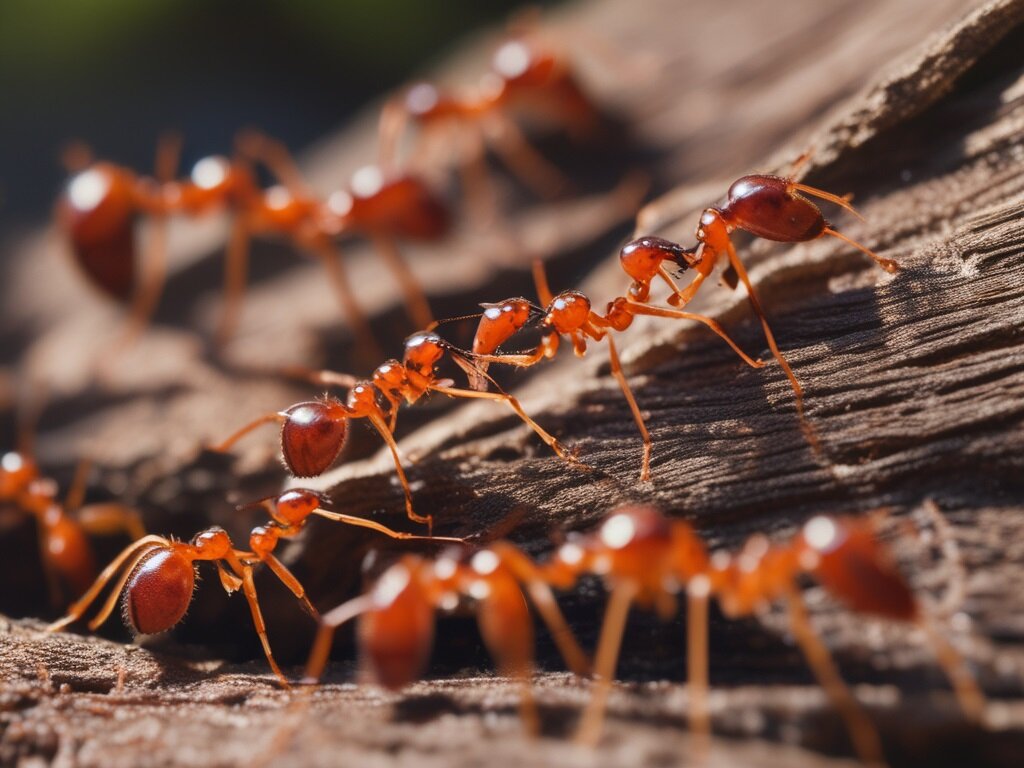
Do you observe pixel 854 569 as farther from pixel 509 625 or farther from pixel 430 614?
pixel 430 614

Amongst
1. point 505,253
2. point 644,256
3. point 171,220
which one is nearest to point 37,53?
point 171,220

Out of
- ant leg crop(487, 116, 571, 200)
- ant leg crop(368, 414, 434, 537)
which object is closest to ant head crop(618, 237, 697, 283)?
ant leg crop(368, 414, 434, 537)

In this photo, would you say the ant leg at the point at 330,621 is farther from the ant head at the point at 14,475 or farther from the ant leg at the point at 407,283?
the ant head at the point at 14,475

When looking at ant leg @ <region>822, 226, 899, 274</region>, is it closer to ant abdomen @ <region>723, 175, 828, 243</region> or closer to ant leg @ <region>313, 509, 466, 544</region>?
ant abdomen @ <region>723, 175, 828, 243</region>

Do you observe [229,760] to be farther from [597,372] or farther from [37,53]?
[37,53]

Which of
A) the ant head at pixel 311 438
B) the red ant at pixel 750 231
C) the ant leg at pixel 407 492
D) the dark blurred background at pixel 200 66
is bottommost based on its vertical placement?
the ant leg at pixel 407 492

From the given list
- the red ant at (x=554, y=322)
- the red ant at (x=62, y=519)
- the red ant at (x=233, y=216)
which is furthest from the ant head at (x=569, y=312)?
the red ant at (x=62, y=519)
